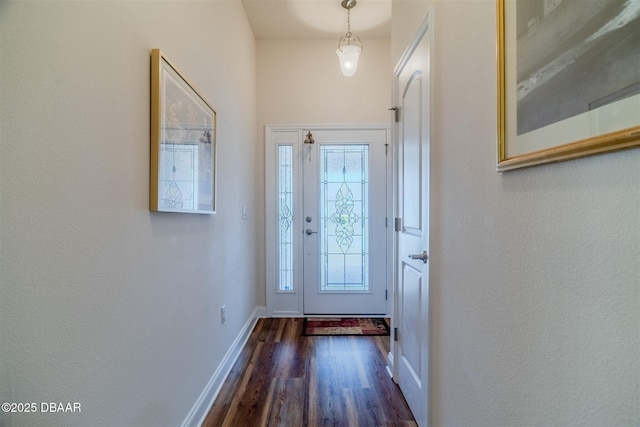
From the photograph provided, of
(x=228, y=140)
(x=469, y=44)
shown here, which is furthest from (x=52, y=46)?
(x=228, y=140)

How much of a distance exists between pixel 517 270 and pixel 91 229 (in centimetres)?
122

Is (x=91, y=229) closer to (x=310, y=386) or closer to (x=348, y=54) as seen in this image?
(x=310, y=386)

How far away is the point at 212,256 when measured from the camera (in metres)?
1.87

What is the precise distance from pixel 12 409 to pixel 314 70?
335cm

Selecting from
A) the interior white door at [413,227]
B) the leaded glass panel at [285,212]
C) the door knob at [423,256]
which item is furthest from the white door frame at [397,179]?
the leaded glass panel at [285,212]

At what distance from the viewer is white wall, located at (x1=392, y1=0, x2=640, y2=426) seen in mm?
562

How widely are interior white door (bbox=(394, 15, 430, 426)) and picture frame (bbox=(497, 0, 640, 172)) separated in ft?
2.14

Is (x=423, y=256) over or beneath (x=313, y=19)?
beneath

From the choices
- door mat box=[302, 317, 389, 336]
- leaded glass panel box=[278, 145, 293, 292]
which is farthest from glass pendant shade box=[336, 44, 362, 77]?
door mat box=[302, 317, 389, 336]

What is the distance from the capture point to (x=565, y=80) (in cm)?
65

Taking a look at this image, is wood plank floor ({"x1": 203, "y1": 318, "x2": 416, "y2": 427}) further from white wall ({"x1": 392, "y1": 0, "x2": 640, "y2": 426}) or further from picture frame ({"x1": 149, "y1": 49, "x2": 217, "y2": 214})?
picture frame ({"x1": 149, "y1": 49, "x2": 217, "y2": 214})

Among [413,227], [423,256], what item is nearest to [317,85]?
[413,227]

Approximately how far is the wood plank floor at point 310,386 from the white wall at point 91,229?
436mm

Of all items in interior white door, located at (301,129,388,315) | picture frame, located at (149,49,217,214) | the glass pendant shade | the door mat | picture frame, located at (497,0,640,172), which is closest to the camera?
picture frame, located at (497,0,640,172)
